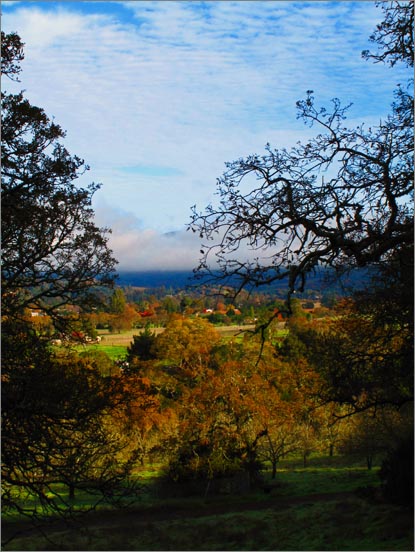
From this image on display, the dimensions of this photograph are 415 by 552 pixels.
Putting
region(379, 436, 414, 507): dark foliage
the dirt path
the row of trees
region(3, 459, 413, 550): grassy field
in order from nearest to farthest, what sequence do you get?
the row of trees
region(379, 436, 414, 507): dark foliage
region(3, 459, 413, 550): grassy field
the dirt path

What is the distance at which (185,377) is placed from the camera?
23438 mm

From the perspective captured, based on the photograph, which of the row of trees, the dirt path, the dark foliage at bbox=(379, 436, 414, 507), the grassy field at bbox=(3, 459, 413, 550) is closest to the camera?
the row of trees

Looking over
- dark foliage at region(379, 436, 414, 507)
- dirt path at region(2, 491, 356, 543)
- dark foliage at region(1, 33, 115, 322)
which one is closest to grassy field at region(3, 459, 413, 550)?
dirt path at region(2, 491, 356, 543)

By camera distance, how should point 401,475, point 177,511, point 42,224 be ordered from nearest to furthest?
point 42,224
point 401,475
point 177,511

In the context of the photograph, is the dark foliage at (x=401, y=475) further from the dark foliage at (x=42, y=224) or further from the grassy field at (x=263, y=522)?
the dark foliage at (x=42, y=224)

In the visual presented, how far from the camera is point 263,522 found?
494 inches

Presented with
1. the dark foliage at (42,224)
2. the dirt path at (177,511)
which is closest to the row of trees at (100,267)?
the dark foliage at (42,224)

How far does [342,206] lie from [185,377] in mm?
19174

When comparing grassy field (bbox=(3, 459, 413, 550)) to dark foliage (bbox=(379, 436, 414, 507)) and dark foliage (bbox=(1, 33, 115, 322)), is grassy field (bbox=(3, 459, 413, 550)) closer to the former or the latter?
dark foliage (bbox=(379, 436, 414, 507))

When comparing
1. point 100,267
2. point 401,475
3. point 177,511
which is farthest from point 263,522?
point 100,267

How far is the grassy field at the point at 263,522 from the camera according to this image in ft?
27.7

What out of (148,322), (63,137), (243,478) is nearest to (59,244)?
(63,137)

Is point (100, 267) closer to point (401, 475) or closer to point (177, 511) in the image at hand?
point (401, 475)

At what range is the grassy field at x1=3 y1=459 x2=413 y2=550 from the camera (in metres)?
8.45
